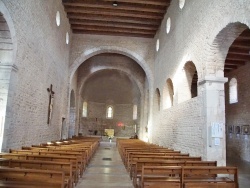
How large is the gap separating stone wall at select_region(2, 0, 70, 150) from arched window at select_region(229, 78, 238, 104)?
10889 millimetres

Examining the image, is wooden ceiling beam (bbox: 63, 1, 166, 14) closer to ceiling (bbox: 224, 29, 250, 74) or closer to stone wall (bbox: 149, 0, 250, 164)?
stone wall (bbox: 149, 0, 250, 164)

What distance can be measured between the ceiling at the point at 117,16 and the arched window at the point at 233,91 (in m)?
6.07

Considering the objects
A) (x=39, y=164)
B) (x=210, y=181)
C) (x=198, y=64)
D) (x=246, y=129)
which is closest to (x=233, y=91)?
(x=246, y=129)

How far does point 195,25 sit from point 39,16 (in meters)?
6.40

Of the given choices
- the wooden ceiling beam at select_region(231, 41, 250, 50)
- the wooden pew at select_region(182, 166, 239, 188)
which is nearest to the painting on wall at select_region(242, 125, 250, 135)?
the wooden ceiling beam at select_region(231, 41, 250, 50)

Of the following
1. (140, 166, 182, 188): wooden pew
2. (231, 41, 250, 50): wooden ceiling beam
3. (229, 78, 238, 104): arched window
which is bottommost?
(140, 166, 182, 188): wooden pew

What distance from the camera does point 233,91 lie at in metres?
14.7

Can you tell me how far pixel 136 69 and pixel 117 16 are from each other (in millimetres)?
7597

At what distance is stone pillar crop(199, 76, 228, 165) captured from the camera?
290 inches

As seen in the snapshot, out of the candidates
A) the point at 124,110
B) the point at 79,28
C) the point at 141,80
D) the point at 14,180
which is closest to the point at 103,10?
the point at 79,28

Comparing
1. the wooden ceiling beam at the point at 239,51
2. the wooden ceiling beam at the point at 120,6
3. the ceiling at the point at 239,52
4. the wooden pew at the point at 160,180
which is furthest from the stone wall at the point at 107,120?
the wooden pew at the point at 160,180

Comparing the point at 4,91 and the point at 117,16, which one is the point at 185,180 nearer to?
the point at 4,91

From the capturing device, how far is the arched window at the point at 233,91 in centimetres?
1445

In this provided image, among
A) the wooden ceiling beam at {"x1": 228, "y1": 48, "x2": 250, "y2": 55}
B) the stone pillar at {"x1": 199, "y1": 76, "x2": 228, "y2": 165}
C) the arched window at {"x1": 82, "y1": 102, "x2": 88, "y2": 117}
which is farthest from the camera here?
the arched window at {"x1": 82, "y1": 102, "x2": 88, "y2": 117}
